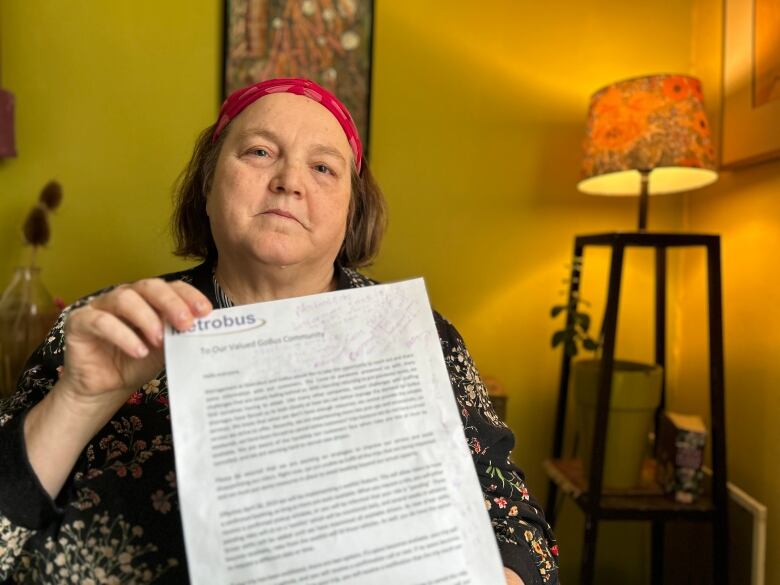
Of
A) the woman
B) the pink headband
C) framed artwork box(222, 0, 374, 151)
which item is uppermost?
framed artwork box(222, 0, 374, 151)

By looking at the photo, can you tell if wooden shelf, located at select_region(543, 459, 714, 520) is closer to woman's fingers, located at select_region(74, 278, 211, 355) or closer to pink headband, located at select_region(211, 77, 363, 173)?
pink headband, located at select_region(211, 77, 363, 173)

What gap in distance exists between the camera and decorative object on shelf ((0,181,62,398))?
146cm

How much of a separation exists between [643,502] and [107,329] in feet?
4.38

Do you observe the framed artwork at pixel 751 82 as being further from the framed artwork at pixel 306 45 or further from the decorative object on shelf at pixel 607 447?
the framed artwork at pixel 306 45

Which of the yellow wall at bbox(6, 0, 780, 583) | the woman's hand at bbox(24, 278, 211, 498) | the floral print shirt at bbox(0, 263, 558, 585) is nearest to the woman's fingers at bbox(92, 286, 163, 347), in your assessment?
the woman's hand at bbox(24, 278, 211, 498)

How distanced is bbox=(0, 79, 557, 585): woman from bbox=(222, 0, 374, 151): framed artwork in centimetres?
70

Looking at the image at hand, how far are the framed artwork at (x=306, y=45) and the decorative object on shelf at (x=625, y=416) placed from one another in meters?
0.97

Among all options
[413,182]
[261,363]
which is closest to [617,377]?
[413,182]

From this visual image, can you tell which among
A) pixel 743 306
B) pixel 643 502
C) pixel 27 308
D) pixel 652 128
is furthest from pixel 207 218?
pixel 743 306

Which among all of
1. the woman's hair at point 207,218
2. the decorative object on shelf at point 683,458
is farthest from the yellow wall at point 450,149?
the woman's hair at point 207,218

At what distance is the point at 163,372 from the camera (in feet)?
2.83

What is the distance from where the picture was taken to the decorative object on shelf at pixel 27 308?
4.80 ft

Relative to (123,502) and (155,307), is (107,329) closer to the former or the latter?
(155,307)

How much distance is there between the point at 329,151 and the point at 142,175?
3.31 feet
